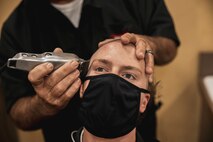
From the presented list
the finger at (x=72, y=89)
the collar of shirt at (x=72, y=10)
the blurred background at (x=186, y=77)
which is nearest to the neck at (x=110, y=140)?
the finger at (x=72, y=89)

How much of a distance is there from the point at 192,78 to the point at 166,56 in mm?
439

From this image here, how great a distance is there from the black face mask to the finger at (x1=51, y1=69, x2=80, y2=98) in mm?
49

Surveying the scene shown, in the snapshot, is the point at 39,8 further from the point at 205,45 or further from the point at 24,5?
the point at 205,45

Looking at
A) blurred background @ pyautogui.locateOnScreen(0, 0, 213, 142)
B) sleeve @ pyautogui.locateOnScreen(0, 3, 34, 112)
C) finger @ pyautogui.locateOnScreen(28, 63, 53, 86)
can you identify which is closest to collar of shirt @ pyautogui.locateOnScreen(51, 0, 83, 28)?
sleeve @ pyautogui.locateOnScreen(0, 3, 34, 112)

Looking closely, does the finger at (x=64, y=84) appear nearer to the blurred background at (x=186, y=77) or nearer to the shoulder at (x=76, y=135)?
the shoulder at (x=76, y=135)

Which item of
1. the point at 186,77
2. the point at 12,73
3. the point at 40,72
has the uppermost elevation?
the point at 40,72

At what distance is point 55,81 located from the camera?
777 mm

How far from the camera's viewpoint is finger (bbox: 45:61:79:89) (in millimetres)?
762

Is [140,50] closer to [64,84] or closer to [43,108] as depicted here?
[64,84]

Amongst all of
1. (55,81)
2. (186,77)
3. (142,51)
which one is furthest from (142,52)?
(186,77)

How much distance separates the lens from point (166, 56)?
3.80 ft

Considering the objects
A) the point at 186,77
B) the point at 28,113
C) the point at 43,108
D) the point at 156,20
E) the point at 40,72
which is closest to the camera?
the point at 40,72

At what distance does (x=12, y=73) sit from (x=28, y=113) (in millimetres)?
160

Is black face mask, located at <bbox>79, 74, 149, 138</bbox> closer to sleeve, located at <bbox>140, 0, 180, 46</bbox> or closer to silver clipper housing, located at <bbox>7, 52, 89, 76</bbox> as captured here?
silver clipper housing, located at <bbox>7, 52, 89, 76</bbox>
